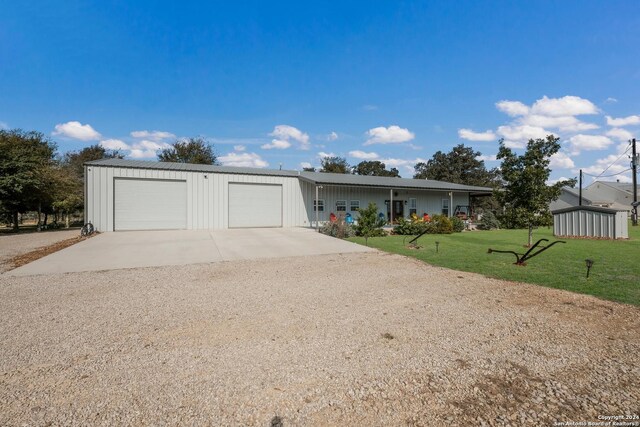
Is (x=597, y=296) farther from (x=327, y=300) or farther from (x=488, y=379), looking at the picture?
(x=327, y=300)

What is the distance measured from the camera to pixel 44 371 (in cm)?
281

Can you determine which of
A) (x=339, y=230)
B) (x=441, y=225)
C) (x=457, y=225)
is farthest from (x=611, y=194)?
(x=339, y=230)

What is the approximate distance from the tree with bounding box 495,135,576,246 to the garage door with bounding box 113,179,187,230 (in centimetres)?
1620

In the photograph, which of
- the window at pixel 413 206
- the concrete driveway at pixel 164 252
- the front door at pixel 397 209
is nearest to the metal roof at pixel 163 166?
the concrete driveway at pixel 164 252

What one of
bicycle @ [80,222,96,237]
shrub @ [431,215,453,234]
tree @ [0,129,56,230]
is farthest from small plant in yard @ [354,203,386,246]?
tree @ [0,129,56,230]

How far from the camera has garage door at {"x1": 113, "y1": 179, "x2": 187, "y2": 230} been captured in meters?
16.9

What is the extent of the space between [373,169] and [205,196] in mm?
44818

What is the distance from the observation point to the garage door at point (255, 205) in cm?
1923

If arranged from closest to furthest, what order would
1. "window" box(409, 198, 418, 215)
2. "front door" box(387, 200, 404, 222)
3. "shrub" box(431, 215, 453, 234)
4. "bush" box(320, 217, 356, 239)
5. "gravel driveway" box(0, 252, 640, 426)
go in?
1. "gravel driveway" box(0, 252, 640, 426)
2. "bush" box(320, 217, 356, 239)
3. "shrub" box(431, 215, 453, 234)
4. "front door" box(387, 200, 404, 222)
5. "window" box(409, 198, 418, 215)

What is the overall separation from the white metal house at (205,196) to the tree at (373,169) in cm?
3633

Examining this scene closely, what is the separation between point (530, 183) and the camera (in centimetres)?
1083

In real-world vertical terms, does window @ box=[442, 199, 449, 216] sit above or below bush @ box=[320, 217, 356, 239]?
above

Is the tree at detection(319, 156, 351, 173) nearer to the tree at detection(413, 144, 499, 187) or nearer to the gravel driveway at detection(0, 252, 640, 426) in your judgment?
the tree at detection(413, 144, 499, 187)

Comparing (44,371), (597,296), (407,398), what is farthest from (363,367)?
(597,296)
